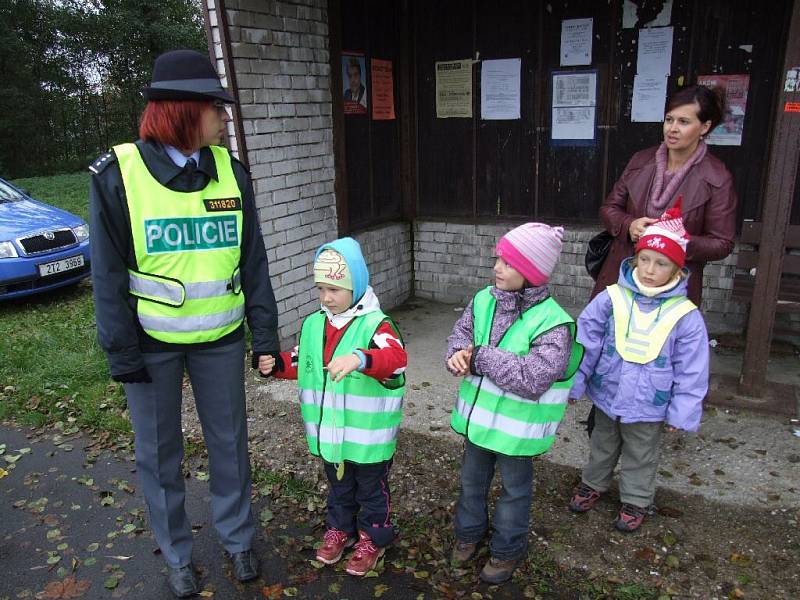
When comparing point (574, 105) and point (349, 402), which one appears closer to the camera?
point (349, 402)

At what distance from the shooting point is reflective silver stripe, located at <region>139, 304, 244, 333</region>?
8.21 ft

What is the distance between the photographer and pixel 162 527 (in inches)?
112

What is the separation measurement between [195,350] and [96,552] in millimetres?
1406

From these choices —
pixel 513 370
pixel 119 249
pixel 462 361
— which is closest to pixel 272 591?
pixel 462 361

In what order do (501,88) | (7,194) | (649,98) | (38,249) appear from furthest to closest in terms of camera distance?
(7,194) → (38,249) → (501,88) → (649,98)

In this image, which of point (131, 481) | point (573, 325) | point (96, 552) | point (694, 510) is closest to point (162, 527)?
point (96, 552)

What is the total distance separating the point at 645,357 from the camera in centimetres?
289

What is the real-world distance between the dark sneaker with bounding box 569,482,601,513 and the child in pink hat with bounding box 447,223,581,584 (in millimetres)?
590

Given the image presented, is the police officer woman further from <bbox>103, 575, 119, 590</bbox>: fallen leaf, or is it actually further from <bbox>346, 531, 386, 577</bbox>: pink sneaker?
<bbox>346, 531, 386, 577</bbox>: pink sneaker

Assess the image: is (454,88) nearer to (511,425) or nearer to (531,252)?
(531,252)

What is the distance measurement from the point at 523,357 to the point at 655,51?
3.85 metres

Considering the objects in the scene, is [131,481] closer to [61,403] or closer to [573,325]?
[61,403]

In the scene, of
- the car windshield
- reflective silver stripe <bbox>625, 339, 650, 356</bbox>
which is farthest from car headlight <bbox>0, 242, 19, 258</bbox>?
reflective silver stripe <bbox>625, 339, 650, 356</bbox>

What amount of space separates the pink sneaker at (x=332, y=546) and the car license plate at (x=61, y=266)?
18.1 ft
